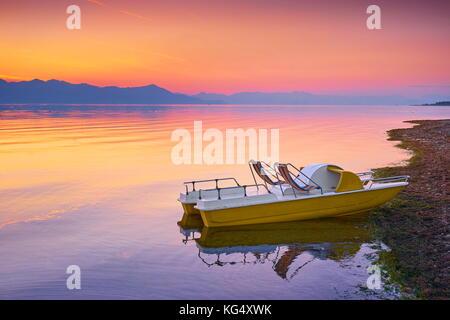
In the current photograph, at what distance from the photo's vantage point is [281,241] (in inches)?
479

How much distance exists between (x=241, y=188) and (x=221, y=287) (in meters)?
5.43

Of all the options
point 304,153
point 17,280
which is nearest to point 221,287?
point 17,280

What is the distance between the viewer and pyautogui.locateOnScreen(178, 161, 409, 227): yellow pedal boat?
1308cm

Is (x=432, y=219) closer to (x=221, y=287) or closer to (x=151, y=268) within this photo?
(x=221, y=287)

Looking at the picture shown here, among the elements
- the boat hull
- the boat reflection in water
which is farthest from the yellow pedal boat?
the boat reflection in water

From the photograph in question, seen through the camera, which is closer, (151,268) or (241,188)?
(151,268)

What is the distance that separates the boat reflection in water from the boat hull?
19cm

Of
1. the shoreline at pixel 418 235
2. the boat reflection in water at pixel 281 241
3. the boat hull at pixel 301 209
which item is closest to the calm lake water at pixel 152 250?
the boat reflection in water at pixel 281 241

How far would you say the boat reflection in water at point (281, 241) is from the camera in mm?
10758

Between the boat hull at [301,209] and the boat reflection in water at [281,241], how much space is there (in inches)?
7.6

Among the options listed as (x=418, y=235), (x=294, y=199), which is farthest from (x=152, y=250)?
(x=418, y=235)

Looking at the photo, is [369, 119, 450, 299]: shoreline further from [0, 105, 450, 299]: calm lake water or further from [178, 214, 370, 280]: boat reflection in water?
[178, 214, 370, 280]: boat reflection in water
